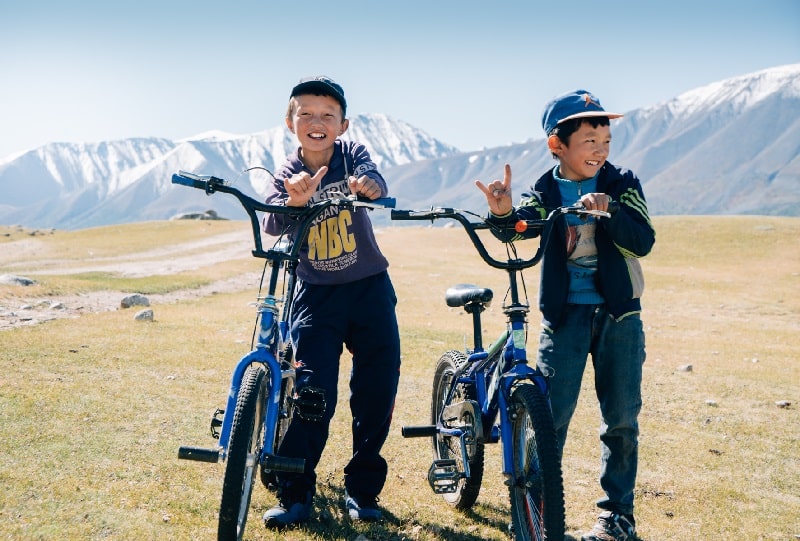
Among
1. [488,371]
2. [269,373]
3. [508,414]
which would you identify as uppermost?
[269,373]

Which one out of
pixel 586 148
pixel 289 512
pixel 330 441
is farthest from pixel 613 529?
pixel 330 441

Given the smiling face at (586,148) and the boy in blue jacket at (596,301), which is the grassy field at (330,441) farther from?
the smiling face at (586,148)

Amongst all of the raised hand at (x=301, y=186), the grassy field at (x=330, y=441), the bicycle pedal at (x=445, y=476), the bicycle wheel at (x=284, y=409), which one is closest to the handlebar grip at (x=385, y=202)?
the raised hand at (x=301, y=186)

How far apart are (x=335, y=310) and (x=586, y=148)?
6.66 ft

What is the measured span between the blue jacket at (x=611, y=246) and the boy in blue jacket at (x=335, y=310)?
112cm

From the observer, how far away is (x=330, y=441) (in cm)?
672

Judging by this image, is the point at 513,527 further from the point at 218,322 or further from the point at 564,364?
the point at 218,322

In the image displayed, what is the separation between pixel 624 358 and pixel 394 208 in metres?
1.90

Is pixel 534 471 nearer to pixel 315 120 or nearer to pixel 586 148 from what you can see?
pixel 586 148

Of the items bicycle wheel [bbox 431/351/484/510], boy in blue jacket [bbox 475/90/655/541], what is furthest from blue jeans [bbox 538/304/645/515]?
bicycle wheel [bbox 431/351/484/510]

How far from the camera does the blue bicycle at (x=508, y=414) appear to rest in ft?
11.6

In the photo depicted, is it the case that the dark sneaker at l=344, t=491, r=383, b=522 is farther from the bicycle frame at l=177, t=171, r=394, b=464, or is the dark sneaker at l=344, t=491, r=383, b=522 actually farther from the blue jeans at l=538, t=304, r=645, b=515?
the blue jeans at l=538, t=304, r=645, b=515

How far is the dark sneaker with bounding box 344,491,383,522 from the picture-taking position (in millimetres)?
4676

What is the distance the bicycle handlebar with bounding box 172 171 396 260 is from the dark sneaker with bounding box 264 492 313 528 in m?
1.73
